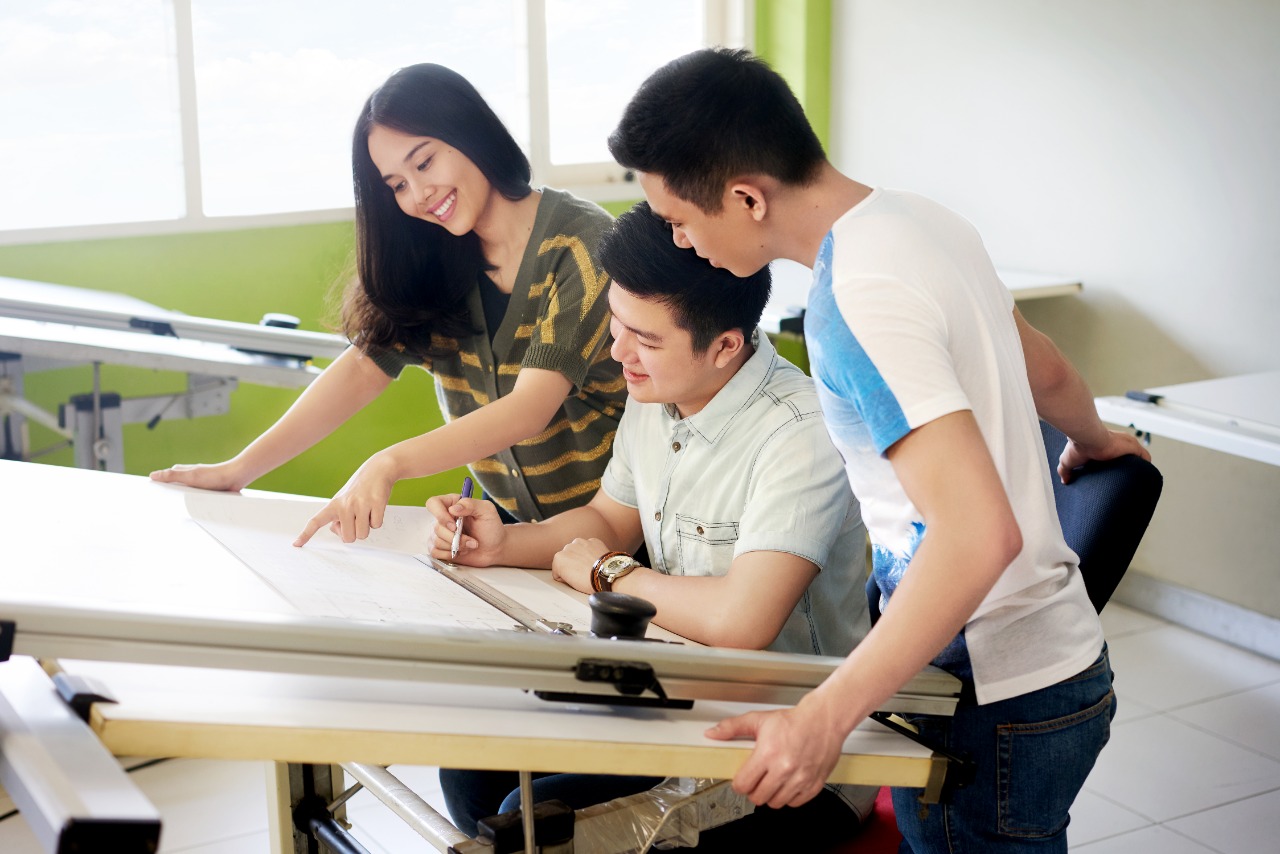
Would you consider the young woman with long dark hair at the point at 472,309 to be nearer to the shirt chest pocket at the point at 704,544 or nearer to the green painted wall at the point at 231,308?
the shirt chest pocket at the point at 704,544

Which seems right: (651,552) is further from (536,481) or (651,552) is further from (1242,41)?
(1242,41)

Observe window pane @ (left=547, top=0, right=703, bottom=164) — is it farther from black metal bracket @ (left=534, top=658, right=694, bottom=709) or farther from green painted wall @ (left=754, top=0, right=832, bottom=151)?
black metal bracket @ (left=534, top=658, right=694, bottom=709)

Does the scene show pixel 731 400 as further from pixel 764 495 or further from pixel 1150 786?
pixel 1150 786

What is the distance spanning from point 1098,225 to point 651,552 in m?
2.56

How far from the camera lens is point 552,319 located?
169 cm

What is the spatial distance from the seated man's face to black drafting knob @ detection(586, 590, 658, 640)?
38cm

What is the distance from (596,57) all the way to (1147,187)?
1918 mm

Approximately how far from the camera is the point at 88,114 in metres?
3.54

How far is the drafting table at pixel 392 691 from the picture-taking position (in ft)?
3.03

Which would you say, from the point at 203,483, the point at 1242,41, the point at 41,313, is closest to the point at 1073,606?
the point at 203,483

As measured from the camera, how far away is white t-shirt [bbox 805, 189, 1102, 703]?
0.98 m

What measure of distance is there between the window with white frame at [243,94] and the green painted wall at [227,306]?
0.07 meters

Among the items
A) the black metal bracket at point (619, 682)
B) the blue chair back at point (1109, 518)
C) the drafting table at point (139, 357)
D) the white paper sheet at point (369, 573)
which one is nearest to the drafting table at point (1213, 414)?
the blue chair back at point (1109, 518)

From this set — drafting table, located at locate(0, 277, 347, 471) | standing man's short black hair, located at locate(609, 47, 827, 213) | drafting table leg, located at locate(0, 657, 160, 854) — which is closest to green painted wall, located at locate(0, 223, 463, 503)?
drafting table, located at locate(0, 277, 347, 471)
